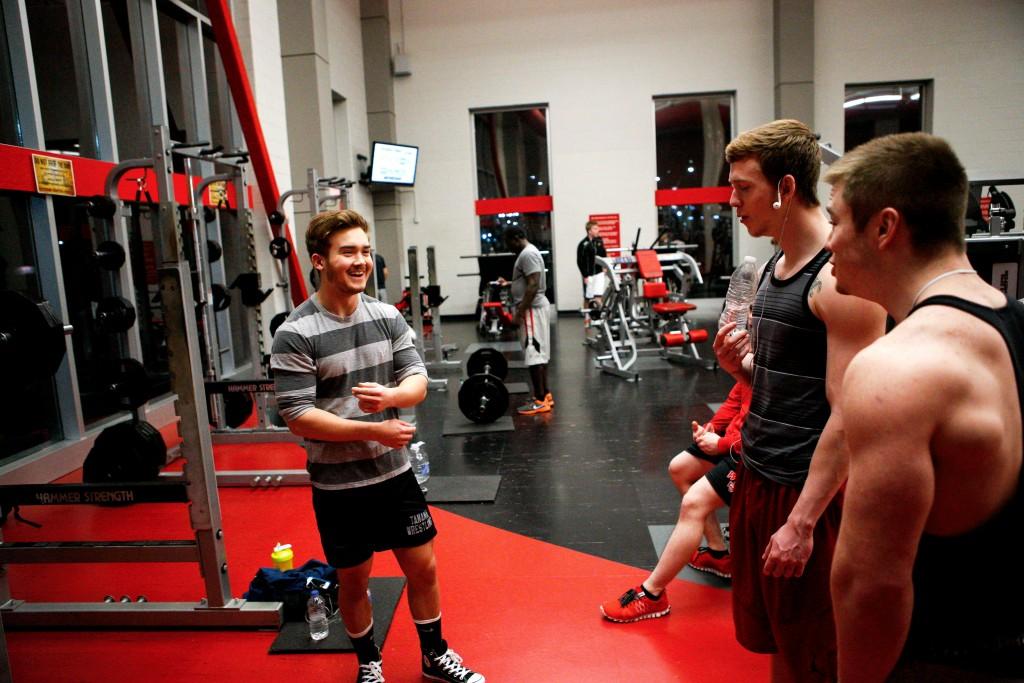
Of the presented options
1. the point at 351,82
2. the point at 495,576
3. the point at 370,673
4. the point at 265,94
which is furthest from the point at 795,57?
the point at 370,673

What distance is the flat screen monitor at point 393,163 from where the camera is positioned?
Result: 1093cm

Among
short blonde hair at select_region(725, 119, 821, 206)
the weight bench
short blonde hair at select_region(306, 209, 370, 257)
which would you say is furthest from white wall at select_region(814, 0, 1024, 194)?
short blonde hair at select_region(306, 209, 370, 257)

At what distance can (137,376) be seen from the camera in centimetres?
391

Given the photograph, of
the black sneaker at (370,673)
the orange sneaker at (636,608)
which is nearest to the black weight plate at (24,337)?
the black sneaker at (370,673)

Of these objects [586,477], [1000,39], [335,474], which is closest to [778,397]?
[335,474]

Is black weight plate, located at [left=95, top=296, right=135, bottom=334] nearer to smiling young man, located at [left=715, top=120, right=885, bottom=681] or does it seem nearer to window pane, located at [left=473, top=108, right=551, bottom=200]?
smiling young man, located at [left=715, top=120, right=885, bottom=681]

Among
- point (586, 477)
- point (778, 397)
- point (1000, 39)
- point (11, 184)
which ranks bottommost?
point (586, 477)

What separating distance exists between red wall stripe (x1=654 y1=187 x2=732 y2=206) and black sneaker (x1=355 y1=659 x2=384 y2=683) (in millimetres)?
10911

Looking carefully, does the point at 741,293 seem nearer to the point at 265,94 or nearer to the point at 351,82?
the point at 265,94

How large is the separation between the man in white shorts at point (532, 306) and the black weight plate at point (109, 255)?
287 cm

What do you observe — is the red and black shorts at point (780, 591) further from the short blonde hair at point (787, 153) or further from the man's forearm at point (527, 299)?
the man's forearm at point (527, 299)

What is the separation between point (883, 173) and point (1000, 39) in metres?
13.4

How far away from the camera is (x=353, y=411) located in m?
1.94

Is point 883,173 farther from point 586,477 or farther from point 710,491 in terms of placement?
point 586,477
